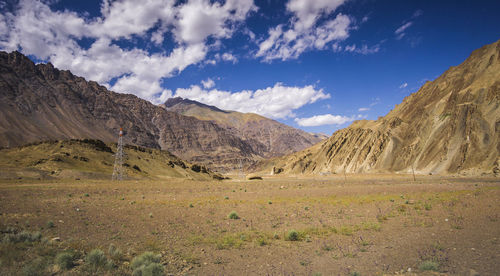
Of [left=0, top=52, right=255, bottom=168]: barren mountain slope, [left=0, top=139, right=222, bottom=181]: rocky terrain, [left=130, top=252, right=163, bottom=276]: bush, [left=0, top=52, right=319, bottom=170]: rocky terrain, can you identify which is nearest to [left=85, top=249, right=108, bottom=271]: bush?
[left=130, top=252, right=163, bottom=276]: bush

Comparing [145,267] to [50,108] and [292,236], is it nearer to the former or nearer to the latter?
[292,236]

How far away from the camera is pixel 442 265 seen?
6566 mm

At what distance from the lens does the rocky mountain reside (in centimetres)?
5041

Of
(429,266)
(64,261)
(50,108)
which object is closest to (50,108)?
(50,108)

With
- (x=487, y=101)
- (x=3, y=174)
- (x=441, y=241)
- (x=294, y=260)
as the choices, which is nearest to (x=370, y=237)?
(x=441, y=241)

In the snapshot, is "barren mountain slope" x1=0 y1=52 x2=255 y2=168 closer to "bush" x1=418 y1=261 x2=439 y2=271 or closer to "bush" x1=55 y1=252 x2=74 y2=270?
"bush" x1=55 y1=252 x2=74 y2=270

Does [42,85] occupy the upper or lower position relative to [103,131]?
upper

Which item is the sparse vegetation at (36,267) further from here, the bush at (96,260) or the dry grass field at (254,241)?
the bush at (96,260)

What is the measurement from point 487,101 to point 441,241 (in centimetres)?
6259

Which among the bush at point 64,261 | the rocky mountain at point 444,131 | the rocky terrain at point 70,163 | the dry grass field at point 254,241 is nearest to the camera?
the bush at point 64,261

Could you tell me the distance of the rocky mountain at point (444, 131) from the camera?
5041cm

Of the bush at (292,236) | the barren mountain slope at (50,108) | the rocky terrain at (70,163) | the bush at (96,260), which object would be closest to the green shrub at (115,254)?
the bush at (96,260)

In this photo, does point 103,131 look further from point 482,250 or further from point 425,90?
point 482,250

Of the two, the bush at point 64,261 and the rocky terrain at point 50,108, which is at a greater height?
the rocky terrain at point 50,108
